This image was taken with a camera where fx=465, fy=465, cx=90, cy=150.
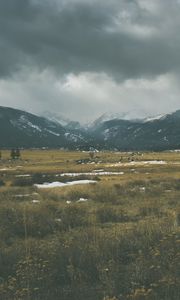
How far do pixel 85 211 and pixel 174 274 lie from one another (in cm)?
1626

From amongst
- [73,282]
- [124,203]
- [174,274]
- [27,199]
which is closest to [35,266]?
[73,282]

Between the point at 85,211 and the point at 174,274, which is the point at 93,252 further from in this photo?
the point at 85,211

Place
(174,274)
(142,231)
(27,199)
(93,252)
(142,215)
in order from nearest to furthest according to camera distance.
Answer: (174,274) → (93,252) → (142,231) → (142,215) → (27,199)

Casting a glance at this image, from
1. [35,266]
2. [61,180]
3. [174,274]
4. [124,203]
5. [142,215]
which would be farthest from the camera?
[61,180]

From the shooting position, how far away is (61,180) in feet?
226

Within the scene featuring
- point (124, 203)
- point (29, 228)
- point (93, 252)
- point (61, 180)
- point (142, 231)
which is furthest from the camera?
point (61, 180)

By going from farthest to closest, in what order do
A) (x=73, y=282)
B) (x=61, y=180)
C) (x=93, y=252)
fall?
(x=61, y=180) < (x=93, y=252) < (x=73, y=282)

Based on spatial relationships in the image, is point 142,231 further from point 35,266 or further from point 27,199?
point 27,199

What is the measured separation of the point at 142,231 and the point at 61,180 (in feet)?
166

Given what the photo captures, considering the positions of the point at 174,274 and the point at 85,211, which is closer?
the point at 174,274

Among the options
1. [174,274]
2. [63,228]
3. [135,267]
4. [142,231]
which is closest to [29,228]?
[63,228]

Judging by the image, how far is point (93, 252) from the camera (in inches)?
589

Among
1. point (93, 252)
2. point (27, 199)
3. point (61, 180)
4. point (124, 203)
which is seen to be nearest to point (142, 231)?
point (93, 252)

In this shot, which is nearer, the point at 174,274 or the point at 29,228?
the point at 174,274
